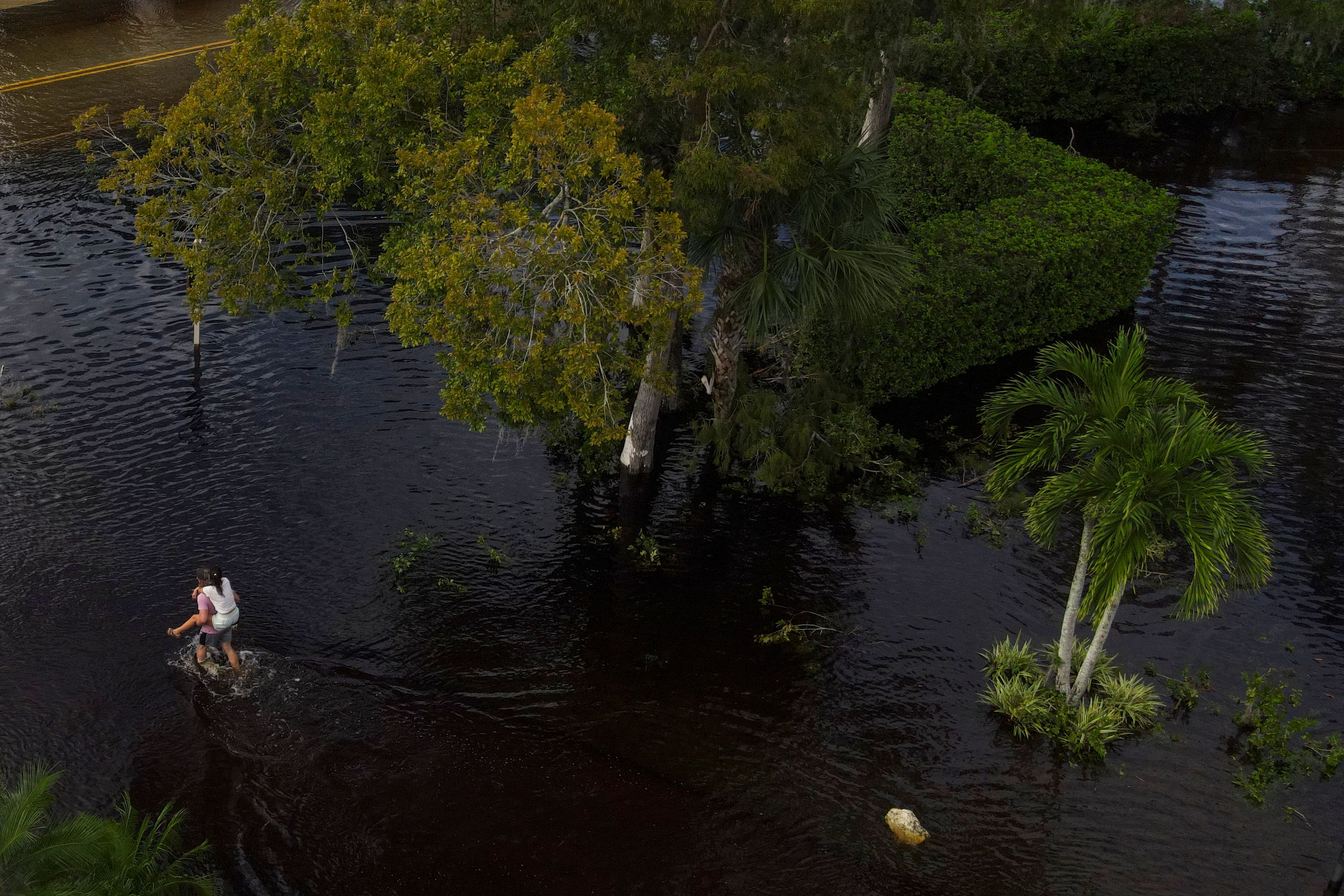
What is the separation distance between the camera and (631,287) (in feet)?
45.3

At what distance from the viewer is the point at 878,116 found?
22203 mm

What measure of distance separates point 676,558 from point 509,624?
248 centimetres

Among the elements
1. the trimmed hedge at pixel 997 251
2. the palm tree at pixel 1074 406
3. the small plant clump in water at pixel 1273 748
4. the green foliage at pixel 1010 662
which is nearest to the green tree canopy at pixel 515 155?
the palm tree at pixel 1074 406

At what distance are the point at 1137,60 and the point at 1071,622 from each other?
23148mm

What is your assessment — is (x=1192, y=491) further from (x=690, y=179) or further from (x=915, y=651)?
(x=690, y=179)

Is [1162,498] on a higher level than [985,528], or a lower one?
higher

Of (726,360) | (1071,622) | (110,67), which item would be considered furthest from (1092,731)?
(110,67)

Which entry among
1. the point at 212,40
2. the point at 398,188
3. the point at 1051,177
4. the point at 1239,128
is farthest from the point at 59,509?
the point at 1239,128

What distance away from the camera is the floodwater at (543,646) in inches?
430

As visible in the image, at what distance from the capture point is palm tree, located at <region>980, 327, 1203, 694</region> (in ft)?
37.9

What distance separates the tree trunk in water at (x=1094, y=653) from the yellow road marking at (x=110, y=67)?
24.6 m

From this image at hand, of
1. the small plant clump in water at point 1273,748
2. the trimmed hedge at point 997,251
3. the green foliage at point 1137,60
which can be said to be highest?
the green foliage at point 1137,60

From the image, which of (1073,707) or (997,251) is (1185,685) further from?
(997,251)

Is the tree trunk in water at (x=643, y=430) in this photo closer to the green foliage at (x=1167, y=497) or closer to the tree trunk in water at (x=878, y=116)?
the green foliage at (x=1167, y=497)
